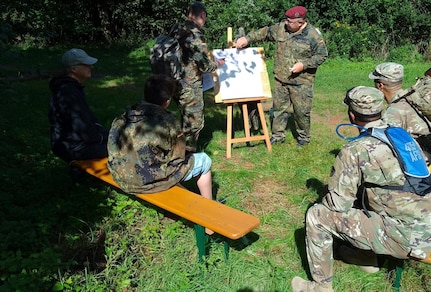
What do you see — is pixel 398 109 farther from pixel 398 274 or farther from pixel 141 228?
pixel 141 228

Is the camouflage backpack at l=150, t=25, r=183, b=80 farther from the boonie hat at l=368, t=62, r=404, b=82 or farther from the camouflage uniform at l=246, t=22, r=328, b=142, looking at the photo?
the boonie hat at l=368, t=62, r=404, b=82

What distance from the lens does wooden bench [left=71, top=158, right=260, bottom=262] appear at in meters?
2.91

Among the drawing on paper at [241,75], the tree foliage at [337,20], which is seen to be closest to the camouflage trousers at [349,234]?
the drawing on paper at [241,75]

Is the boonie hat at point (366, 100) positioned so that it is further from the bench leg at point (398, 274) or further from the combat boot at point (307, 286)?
the combat boot at point (307, 286)

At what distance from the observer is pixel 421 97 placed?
364 centimetres

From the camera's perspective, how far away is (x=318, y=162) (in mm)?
5406

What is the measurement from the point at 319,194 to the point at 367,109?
1999 mm

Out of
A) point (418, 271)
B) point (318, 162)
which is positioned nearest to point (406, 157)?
point (418, 271)

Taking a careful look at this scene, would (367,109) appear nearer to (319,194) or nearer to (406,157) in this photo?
(406,157)

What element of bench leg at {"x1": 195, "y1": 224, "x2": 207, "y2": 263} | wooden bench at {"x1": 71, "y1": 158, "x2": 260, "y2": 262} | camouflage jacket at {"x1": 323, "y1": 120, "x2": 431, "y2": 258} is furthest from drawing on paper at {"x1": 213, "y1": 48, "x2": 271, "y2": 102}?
camouflage jacket at {"x1": 323, "y1": 120, "x2": 431, "y2": 258}

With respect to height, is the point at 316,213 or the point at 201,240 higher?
the point at 316,213

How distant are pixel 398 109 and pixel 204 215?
2.13 m

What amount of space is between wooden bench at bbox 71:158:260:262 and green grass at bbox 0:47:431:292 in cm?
29

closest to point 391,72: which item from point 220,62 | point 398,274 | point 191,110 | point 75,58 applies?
point 398,274
